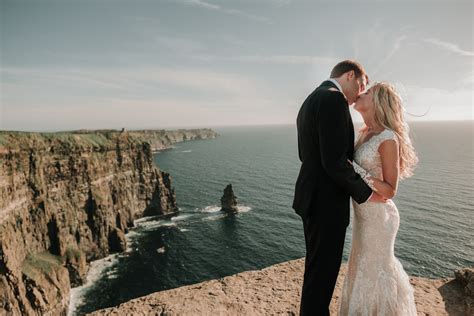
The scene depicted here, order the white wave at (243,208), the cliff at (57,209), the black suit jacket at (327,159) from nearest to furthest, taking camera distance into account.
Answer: the black suit jacket at (327,159), the cliff at (57,209), the white wave at (243,208)

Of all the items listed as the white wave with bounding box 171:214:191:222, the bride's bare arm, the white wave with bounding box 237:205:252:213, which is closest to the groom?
the bride's bare arm

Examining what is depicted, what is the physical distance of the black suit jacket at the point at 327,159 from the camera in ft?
12.9

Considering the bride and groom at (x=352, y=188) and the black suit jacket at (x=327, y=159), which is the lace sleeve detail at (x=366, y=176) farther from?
the black suit jacket at (x=327, y=159)

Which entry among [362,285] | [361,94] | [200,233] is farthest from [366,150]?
[200,233]

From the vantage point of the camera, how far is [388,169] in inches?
189

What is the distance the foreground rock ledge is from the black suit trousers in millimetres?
2444

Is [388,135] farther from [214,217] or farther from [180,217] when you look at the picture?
[180,217]

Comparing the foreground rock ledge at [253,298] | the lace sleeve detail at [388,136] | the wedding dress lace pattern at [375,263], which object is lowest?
the foreground rock ledge at [253,298]

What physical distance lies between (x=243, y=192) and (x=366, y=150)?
7518 cm

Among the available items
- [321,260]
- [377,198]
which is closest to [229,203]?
[377,198]

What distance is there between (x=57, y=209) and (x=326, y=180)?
157 feet

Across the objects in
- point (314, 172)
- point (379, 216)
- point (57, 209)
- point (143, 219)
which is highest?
point (314, 172)

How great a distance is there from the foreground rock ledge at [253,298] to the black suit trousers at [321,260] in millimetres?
2444

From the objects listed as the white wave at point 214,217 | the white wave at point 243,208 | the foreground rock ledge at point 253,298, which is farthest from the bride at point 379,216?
the white wave at point 243,208
